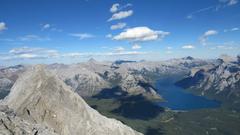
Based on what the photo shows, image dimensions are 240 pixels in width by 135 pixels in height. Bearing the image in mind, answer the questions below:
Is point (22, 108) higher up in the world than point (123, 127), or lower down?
higher up

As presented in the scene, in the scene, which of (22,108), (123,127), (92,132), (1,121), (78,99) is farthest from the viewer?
(123,127)

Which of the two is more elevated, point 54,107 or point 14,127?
point 14,127

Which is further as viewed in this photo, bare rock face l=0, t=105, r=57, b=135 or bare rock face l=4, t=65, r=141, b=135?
bare rock face l=4, t=65, r=141, b=135

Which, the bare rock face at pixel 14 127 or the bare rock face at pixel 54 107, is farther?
the bare rock face at pixel 54 107

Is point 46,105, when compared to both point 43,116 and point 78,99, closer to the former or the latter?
point 43,116

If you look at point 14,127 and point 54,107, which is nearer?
point 14,127

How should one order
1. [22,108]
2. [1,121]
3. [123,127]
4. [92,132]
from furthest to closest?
[123,127] → [92,132] → [22,108] → [1,121]

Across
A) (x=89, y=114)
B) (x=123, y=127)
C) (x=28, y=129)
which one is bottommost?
(x=123, y=127)

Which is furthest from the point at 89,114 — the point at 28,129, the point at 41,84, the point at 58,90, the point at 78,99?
the point at 28,129
